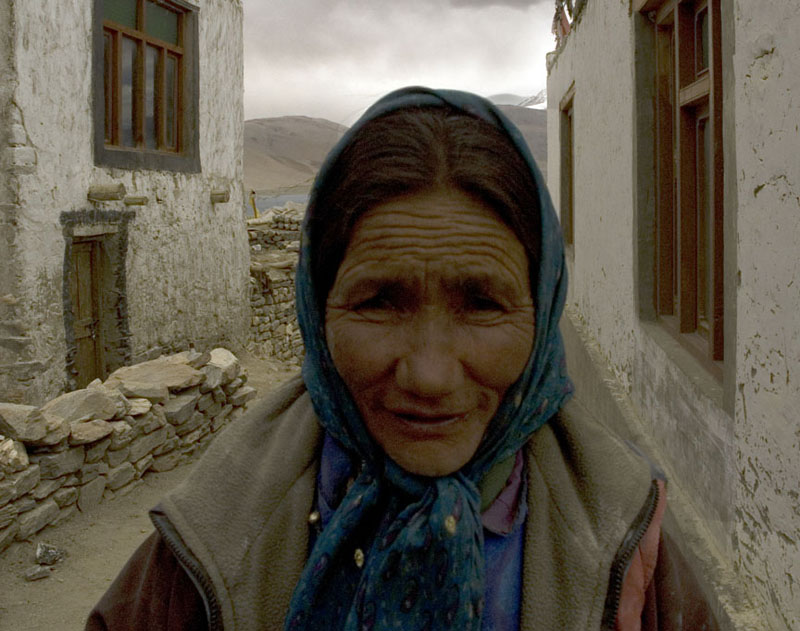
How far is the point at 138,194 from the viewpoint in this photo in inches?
318

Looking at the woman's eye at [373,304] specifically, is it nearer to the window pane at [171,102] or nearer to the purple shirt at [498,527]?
the purple shirt at [498,527]

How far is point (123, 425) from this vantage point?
18.0ft

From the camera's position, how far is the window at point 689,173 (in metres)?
3.03

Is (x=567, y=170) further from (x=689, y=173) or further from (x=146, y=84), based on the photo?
(x=689, y=173)

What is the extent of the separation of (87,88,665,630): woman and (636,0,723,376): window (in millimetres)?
2095

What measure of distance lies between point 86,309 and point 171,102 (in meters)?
2.67

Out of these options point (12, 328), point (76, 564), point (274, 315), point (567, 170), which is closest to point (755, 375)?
point (76, 564)

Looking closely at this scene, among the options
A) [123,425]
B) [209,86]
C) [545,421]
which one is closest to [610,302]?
[123,425]

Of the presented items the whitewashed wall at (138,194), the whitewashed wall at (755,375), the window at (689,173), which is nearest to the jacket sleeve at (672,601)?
the whitewashed wall at (755,375)

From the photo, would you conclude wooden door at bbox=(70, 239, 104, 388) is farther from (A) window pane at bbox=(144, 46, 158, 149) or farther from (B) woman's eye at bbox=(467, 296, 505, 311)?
(B) woman's eye at bbox=(467, 296, 505, 311)

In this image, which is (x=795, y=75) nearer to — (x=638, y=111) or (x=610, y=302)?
(x=638, y=111)

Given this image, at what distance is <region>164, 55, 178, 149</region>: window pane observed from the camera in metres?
8.89

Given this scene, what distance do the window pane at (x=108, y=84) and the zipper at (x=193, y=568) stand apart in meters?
7.40

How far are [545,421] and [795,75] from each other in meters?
1.41
